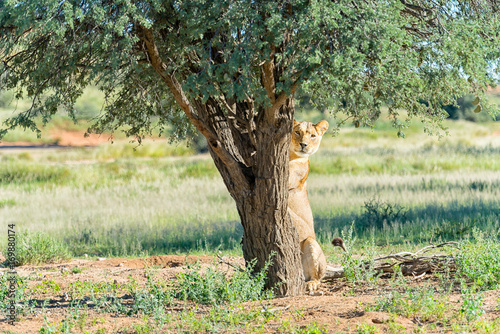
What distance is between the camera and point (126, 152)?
33.8 m

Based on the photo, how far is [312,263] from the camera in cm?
712

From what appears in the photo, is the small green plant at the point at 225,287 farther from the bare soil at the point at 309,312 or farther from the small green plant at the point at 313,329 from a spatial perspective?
the small green plant at the point at 313,329

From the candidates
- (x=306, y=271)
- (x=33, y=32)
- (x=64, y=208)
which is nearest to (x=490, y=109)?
(x=306, y=271)

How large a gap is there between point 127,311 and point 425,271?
12.7 feet

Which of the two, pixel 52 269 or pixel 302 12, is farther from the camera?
pixel 52 269

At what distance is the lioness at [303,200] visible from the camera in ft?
23.4

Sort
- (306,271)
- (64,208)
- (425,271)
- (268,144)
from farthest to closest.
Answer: (64,208) < (425,271) < (306,271) < (268,144)

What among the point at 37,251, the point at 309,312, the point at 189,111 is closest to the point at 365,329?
the point at 309,312

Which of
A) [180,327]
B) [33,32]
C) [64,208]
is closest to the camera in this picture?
[180,327]

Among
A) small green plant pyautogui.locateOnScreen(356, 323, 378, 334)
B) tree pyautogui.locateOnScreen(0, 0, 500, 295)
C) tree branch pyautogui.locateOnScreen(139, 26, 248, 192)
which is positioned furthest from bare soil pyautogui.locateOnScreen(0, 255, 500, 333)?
tree branch pyautogui.locateOnScreen(139, 26, 248, 192)

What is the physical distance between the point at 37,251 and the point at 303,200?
17.1 ft

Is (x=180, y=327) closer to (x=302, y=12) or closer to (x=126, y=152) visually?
(x=302, y=12)

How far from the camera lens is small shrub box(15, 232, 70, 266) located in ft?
32.8

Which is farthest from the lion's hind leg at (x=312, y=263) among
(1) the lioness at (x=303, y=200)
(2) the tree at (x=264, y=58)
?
(2) the tree at (x=264, y=58)
